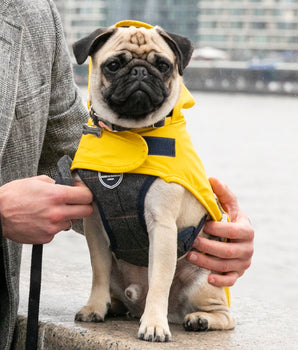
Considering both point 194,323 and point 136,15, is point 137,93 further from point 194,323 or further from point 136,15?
point 136,15

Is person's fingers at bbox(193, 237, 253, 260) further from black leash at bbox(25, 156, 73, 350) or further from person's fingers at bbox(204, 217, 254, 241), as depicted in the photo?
black leash at bbox(25, 156, 73, 350)

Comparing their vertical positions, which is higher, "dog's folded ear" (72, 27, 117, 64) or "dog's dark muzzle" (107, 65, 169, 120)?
"dog's folded ear" (72, 27, 117, 64)

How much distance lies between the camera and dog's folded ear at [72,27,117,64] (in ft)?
6.25

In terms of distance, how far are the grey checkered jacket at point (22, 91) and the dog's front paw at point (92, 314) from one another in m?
0.18

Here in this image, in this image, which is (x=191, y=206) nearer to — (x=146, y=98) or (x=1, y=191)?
(x=146, y=98)

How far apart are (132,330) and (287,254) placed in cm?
546

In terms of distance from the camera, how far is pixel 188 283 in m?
2.02

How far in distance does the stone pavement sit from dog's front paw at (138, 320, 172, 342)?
2 centimetres

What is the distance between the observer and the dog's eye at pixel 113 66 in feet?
6.22

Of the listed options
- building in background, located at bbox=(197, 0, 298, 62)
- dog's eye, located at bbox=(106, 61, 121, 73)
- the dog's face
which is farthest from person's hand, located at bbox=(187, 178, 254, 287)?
building in background, located at bbox=(197, 0, 298, 62)

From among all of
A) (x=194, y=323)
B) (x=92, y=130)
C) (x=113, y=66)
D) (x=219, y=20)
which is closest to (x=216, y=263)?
(x=194, y=323)

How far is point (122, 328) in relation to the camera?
194 cm

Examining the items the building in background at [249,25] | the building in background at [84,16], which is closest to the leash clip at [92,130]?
the building in background at [249,25]

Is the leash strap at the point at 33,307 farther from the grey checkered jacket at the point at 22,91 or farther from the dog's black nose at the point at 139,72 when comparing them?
the dog's black nose at the point at 139,72
